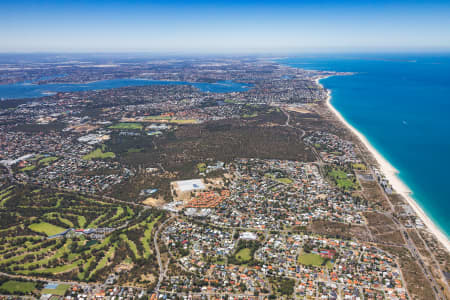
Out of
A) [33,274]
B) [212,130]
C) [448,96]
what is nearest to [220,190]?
[33,274]

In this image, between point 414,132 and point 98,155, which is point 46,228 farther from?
point 414,132

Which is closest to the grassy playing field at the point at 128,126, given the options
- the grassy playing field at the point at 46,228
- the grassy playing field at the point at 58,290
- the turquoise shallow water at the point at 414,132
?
the grassy playing field at the point at 46,228

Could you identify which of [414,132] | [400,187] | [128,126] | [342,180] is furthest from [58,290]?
[414,132]

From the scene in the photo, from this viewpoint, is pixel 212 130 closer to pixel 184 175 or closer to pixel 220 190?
pixel 184 175

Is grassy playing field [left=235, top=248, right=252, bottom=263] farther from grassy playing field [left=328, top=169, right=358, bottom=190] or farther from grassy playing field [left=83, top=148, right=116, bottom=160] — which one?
grassy playing field [left=83, top=148, right=116, bottom=160]

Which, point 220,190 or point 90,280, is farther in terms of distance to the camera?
point 220,190

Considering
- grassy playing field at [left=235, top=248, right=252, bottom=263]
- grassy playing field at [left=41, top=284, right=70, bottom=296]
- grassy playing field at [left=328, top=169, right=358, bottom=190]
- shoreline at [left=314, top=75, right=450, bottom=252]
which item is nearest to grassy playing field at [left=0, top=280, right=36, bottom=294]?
grassy playing field at [left=41, top=284, right=70, bottom=296]

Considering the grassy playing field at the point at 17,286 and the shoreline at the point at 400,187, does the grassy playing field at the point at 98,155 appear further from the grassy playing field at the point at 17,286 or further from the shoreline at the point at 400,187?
the shoreline at the point at 400,187

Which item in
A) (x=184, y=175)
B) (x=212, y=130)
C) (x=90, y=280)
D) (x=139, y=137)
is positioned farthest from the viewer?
(x=212, y=130)
